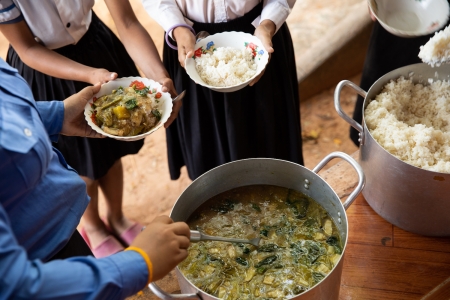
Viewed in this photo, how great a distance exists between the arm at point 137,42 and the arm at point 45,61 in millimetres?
200

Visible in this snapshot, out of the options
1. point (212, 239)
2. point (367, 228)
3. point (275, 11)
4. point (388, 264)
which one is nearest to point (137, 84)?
point (275, 11)

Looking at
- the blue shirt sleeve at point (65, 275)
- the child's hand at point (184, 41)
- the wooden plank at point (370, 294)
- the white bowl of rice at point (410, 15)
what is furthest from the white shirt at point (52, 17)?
the wooden plank at point (370, 294)

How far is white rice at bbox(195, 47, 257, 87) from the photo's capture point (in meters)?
1.67

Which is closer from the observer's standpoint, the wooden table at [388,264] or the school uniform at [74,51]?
the wooden table at [388,264]

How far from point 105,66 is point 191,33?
1.47 ft

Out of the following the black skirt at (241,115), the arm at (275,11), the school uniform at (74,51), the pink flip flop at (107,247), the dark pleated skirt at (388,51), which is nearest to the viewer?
the school uniform at (74,51)

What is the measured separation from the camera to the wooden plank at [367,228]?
1490 millimetres

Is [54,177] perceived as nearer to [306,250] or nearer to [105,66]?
[306,250]

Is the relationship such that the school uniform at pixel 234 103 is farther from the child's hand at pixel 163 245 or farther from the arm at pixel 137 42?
the child's hand at pixel 163 245

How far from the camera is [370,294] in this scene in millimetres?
1361

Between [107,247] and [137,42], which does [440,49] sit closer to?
[137,42]

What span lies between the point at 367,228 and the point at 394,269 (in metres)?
0.17

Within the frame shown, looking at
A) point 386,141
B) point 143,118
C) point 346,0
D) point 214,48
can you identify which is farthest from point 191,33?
point 346,0

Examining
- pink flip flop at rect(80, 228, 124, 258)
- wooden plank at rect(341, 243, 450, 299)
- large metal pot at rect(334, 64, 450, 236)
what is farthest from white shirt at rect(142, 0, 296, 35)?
pink flip flop at rect(80, 228, 124, 258)
